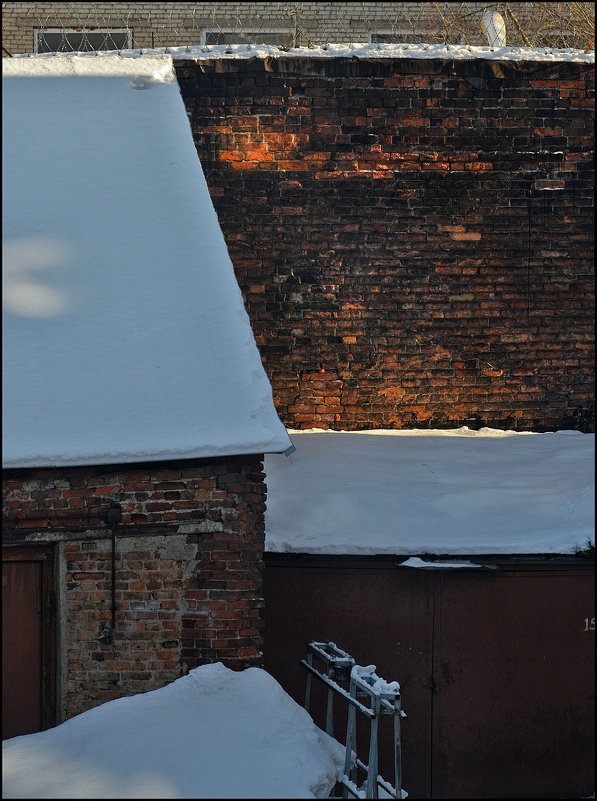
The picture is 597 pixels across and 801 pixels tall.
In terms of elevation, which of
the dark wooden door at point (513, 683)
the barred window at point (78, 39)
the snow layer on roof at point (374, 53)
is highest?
the barred window at point (78, 39)

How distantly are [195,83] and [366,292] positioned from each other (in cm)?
247

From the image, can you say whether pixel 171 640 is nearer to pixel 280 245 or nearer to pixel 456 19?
pixel 280 245

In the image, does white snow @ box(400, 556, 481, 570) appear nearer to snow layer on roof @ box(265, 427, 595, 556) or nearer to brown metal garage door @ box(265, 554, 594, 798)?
snow layer on roof @ box(265, 427, 595, 556)

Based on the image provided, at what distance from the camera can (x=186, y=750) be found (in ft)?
13.9

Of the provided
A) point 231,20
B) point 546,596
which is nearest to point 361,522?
point 546,596

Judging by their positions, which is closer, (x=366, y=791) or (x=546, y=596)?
(x=366, y=791)

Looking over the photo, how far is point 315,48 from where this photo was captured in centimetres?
734

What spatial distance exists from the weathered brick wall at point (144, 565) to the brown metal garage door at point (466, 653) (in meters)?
0.79

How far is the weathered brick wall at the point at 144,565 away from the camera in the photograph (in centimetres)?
505

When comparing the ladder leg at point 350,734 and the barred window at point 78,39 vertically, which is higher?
the barred window at point 78,39

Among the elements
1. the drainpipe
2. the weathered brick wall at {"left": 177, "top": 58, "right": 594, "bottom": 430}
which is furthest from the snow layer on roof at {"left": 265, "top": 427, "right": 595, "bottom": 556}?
the drainpipe

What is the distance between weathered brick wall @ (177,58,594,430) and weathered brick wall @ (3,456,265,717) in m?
2.35

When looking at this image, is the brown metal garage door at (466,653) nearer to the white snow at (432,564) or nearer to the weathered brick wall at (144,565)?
the white snow at (432,564)

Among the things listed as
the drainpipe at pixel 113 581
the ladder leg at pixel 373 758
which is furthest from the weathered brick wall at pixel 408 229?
the ladder leg at pixel 373 758
